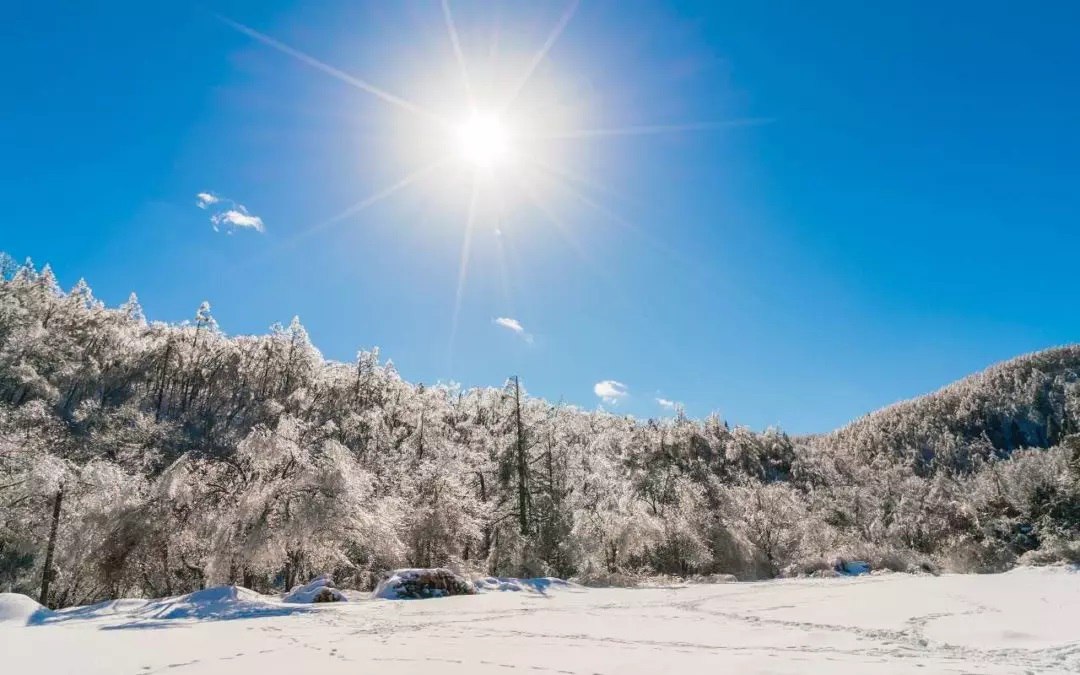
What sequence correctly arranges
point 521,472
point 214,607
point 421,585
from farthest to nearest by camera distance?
point 521,472
point 421,585
point 214,607

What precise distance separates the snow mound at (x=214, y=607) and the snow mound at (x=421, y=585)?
3169 millimetres

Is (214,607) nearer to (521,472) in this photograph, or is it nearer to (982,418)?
(521,472)

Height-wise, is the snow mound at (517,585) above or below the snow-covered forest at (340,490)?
below

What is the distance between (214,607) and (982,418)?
551 ft

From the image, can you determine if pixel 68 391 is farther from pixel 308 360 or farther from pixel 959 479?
pixel 959 479

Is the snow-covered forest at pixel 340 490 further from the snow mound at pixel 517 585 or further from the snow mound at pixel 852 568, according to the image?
the snow mound at pixel 517 585

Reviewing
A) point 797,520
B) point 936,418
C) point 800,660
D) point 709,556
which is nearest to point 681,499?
point 709,556

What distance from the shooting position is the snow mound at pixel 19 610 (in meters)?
9.65

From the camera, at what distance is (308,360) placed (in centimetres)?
7044

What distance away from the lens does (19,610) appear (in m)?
9.83

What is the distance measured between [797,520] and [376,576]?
32579 millimetres

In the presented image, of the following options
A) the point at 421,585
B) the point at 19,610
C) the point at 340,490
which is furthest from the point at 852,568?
the point at 19,610

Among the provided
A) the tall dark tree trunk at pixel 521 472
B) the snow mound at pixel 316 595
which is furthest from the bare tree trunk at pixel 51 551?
the tall dark tree trunk at pixel 521 472

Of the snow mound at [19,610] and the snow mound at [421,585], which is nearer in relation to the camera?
the snow mound at [19,610]
